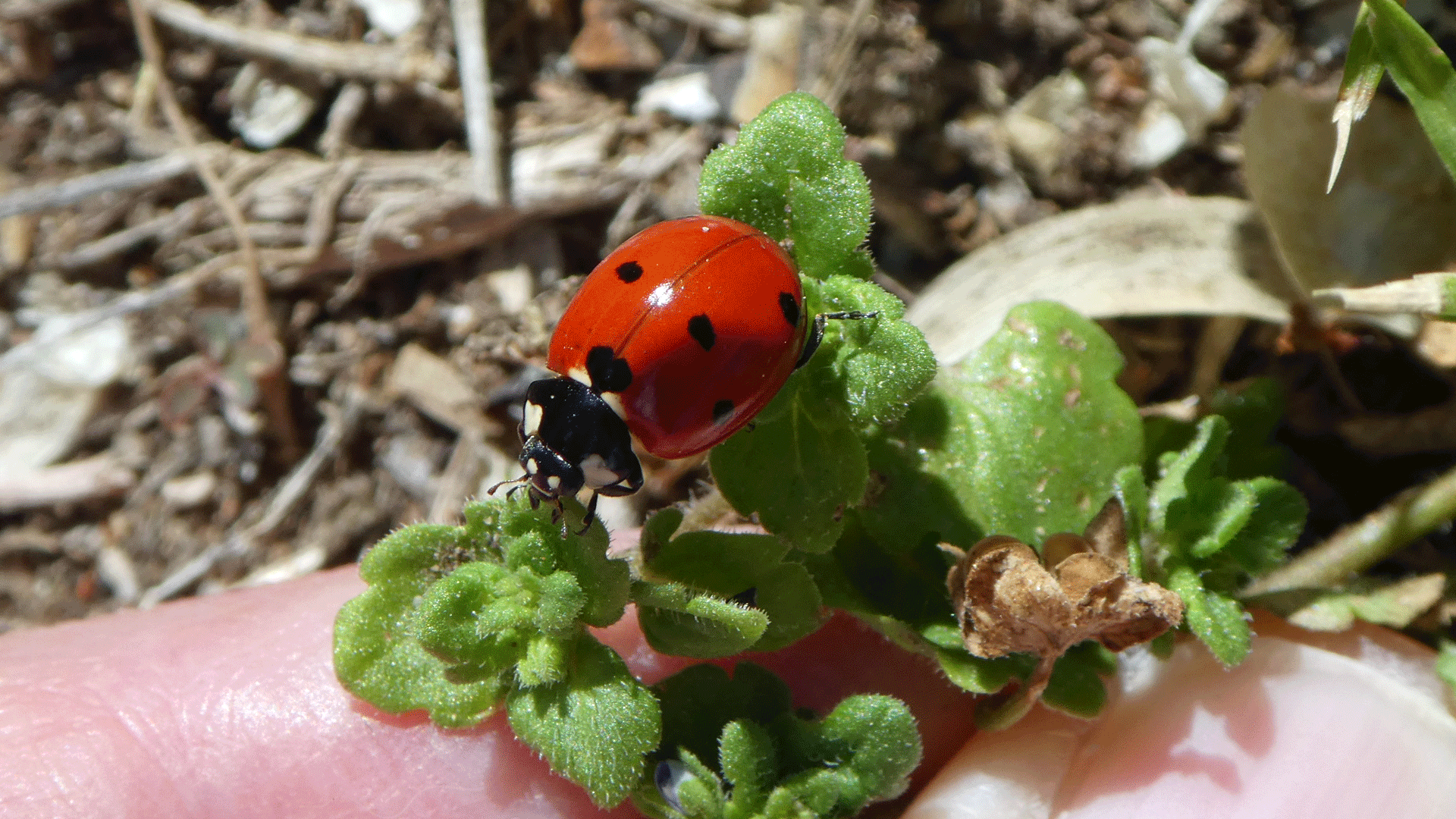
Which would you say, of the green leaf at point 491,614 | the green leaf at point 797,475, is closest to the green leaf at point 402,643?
the green leaf at point 491,614

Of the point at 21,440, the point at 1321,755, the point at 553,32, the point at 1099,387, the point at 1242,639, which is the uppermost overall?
the point at 553,32

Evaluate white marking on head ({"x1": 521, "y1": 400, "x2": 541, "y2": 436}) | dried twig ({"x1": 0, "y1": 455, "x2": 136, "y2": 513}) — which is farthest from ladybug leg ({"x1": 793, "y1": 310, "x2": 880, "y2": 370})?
dried twig ({"x1": 0, "y1": 455, "x2": 136, "y2": 513})

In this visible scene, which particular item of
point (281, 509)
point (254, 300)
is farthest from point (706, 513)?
point (254, 300)

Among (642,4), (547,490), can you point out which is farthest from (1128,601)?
(642,4)

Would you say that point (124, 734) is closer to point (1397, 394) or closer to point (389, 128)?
point (389, 128)

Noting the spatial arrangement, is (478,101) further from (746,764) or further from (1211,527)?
(1211,527)

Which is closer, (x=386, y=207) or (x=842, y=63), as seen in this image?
(x=842, y=63)

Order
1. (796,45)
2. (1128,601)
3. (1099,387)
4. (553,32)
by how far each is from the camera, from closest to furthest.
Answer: (1128,601) < (1099,387) < (796,45) < (553,32)

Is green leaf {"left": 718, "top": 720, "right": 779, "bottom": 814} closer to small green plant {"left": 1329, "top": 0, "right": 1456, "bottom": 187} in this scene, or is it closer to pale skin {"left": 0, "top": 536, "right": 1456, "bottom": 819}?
pale skin {"left": 0, "top": 536, "right": 1456, "bottom": 819}
